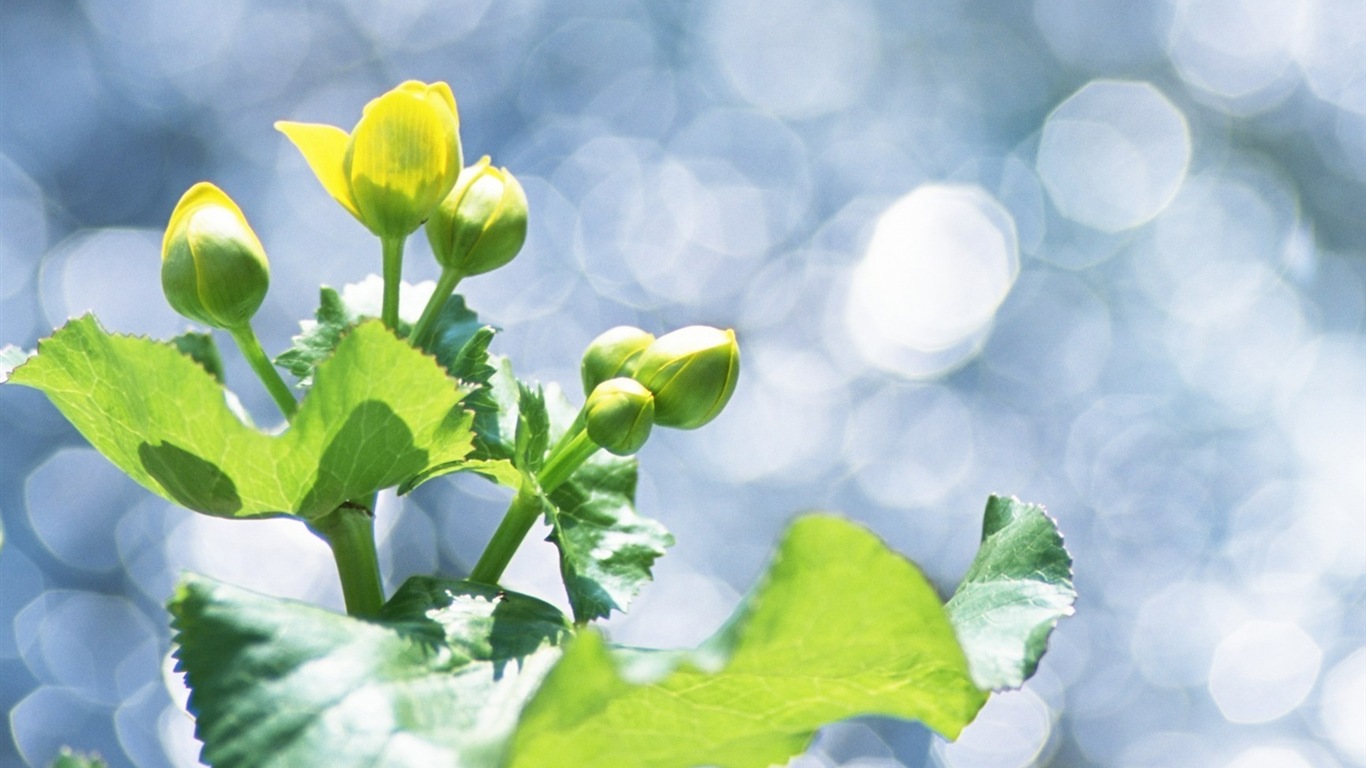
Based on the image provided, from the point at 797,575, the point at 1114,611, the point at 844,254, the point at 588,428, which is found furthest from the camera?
the point at 844,254

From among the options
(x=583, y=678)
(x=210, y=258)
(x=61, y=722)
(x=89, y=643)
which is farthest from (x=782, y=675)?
(x=89, y=643)

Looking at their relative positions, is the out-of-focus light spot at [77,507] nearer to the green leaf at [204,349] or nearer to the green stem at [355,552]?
the green leaf at [204,349]

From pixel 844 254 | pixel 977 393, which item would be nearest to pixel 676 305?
pixel 844 254

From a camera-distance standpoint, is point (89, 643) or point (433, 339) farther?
point (89, 643)

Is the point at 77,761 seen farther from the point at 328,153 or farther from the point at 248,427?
the point at 328,153

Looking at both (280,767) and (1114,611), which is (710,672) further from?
(1114,611)

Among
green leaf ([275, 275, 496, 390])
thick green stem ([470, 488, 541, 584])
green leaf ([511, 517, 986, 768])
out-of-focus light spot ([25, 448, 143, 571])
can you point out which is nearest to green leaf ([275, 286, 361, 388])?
green leaf ([275, 275, 496, 390])
